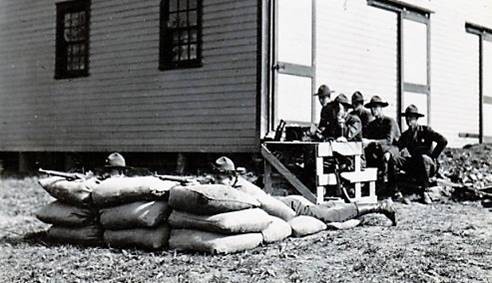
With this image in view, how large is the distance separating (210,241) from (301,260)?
922 mm

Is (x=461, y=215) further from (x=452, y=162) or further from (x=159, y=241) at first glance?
(x=452, y=162)

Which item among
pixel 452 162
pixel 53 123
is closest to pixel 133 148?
pixel 53 123

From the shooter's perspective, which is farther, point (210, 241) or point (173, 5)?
point (173, 5)

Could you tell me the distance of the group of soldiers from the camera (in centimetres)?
1091

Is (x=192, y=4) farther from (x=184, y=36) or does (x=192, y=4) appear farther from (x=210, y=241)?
(x=210, y=241)

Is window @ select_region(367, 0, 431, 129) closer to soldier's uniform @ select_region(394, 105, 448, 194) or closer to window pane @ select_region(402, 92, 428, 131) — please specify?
window pane @ select_region(402, 92, 428, 131)

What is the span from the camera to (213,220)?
22.6ft

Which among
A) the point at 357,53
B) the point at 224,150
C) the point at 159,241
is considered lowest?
the point at 159,241

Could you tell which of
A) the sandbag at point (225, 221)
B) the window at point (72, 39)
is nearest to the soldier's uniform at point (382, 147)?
the sandbag at point (225, 221)

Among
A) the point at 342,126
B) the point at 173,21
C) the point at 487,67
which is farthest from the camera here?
the point at 487,67

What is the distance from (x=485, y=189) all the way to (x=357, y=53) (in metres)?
4.02

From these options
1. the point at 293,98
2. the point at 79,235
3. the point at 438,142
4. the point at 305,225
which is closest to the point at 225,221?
the point at 305,225

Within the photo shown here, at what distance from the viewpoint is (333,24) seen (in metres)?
13.6

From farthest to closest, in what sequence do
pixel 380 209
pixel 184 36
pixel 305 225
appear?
1. pixel 184 36
2. pixel 380 209
3. pixel 305 225
